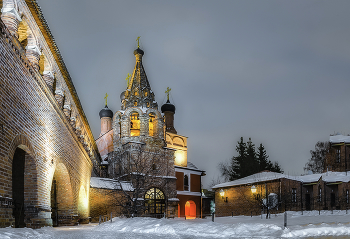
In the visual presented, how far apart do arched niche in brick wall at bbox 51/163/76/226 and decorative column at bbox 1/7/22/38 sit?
777 centimetres

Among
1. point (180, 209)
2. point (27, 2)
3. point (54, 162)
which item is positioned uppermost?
point (27, 2)

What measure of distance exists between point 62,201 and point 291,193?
805 inches

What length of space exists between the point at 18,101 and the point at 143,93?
1070 inches

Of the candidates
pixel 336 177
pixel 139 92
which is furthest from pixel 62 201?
pixel 336 177

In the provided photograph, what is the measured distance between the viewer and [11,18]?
8.50m

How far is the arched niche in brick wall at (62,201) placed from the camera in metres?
15.1

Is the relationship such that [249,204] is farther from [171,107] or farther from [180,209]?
[171,107]

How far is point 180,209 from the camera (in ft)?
123

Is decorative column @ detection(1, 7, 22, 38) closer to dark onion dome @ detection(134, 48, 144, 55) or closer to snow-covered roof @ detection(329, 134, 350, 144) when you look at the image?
dark onion dome @ detection(134, 48, 144, 55)

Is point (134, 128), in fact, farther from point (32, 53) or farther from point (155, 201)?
point (32, 53)

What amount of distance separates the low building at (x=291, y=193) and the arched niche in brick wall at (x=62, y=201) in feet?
54.9

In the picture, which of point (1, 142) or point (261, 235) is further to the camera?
point (261, 235)

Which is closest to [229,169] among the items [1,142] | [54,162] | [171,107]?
[171,107]

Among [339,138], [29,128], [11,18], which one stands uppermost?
[11,18]
